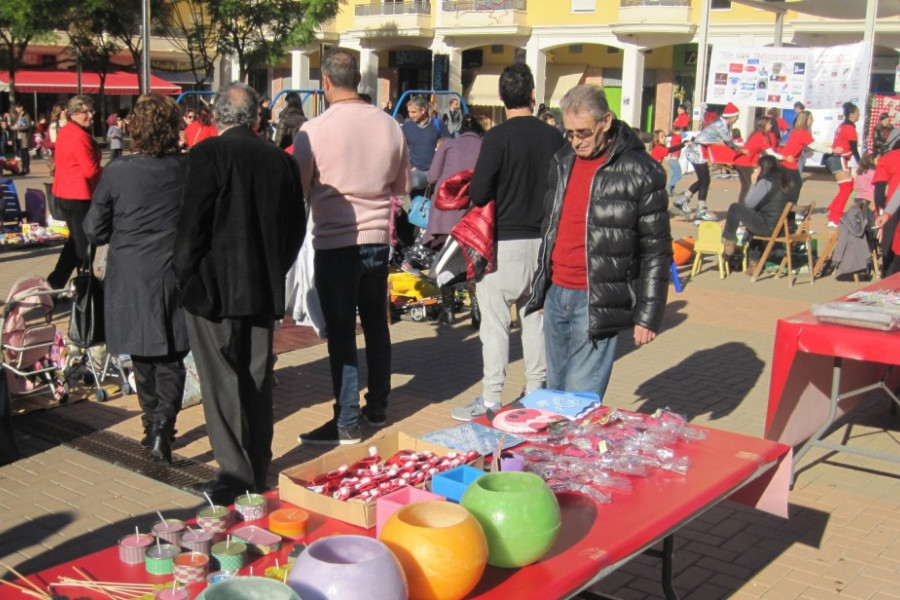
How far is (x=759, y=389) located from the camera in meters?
7.28

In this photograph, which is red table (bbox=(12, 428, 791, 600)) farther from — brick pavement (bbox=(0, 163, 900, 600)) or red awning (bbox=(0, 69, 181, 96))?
red awning (bbox=(0, 69, 181, 96))

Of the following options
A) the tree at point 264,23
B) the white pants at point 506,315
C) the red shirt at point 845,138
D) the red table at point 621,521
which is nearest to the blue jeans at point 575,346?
the white pants at point 506,315

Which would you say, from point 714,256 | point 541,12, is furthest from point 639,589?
point 541,12

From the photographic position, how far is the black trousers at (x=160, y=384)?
520 cm

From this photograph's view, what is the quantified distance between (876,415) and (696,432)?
375cm

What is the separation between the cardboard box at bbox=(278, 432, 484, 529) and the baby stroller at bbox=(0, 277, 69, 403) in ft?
11.4

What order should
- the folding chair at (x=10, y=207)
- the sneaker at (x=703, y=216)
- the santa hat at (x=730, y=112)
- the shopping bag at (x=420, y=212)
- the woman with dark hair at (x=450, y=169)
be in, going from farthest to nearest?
the sneaker at (x=703, y=216)
the santa hat at (x=730, y=112)
the folding chair at (x=10, y=207)
the shopping bag at (x=420, y=212)
the woman with dark hair at (x=450, y=169)

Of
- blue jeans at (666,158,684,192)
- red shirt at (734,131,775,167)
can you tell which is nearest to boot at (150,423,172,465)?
red shirt at (734,131,775,167)

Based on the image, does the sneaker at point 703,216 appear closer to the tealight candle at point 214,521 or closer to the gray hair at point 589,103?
the gray hair at point 589,103

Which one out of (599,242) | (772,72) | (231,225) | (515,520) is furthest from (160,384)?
(772,72)

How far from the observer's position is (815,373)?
527 centimetres

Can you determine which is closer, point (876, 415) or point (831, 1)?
point (876, 415)

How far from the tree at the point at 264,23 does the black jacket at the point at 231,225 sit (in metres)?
32.1

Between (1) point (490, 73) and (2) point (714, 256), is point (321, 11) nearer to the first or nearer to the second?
(1) point (490, 73)
